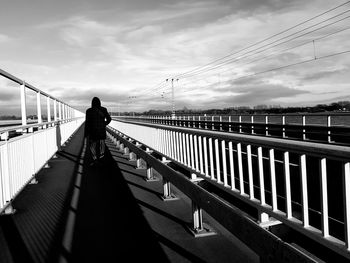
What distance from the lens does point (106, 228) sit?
17.0ft

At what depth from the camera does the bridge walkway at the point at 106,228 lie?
424 cm

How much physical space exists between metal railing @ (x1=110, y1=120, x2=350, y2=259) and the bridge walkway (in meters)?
0.69

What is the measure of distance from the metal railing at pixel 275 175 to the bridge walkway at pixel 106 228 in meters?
0.69

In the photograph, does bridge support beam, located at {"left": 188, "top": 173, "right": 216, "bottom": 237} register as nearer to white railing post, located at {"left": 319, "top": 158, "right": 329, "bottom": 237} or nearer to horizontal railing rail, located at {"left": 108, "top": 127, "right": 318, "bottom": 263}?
horizontal railing rail, located at {"left": 108, "top": 127, "right": 318, "bottom": 263}

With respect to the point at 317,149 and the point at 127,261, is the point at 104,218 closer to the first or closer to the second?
the point at 127,261

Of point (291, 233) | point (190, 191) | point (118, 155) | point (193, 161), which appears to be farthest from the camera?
point (118, 155)

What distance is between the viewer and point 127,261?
4039mm

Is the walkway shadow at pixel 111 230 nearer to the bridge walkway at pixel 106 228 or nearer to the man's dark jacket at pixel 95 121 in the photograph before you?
the bridge walkway at pixel 106 228

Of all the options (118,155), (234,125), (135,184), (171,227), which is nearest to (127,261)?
(171,227)

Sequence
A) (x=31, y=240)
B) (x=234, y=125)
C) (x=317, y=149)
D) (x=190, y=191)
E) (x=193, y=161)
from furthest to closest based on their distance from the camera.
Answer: (x=234, y=125), (x=193, y=161), (x=190, y=191), (x=31, y=240), (x=317, y=149)

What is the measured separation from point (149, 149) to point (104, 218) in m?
4.01

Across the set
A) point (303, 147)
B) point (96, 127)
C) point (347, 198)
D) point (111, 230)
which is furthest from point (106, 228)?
point (96, 127)

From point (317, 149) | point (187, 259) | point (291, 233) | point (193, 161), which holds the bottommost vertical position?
point (187, 259)

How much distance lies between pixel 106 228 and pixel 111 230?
12 cm
